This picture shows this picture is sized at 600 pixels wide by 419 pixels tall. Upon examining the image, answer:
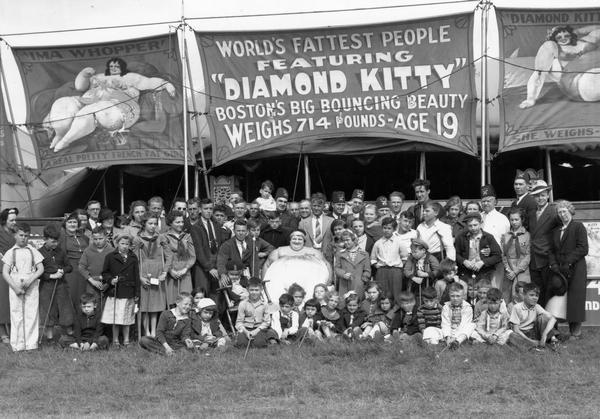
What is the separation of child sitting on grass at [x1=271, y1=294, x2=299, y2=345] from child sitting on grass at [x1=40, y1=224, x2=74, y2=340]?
7.58 feet

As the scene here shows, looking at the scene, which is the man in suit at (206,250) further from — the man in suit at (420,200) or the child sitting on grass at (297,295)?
the man in suit at (420,200)

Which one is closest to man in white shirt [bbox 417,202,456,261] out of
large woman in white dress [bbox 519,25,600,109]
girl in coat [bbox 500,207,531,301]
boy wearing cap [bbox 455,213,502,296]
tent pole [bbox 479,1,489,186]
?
boy wearing cap [bbox 455,213,502,296]

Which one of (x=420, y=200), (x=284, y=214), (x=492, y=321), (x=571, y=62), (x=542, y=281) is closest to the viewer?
(x=492, y=321)

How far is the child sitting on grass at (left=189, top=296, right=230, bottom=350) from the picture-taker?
9.86m

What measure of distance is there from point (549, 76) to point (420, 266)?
Answer: 395 centimetres

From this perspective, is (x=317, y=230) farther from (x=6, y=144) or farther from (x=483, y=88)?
(x=6, y=144)

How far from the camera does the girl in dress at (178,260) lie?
10.6 meters

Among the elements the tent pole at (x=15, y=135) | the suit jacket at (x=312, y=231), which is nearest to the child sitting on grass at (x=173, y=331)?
the suit jacket at (x=312, y=231)

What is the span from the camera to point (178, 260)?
10.7 m

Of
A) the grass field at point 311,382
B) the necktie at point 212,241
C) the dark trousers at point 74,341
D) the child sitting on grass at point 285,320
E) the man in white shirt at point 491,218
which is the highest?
the man in white shirt at point 491,218

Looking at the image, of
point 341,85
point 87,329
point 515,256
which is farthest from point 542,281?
point 87,329

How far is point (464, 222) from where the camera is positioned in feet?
35.2

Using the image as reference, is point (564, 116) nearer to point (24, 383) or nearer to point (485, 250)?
point (485, 250)

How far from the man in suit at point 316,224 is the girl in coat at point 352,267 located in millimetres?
678
